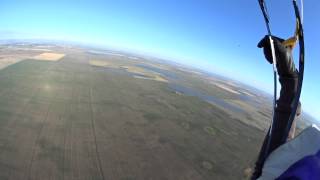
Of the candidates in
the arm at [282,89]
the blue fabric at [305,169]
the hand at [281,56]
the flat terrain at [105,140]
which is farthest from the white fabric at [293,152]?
the flat terrain at [105,140]

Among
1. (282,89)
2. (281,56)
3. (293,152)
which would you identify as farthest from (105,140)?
(293,152)

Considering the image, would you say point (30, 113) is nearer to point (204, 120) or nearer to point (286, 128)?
point (204, 120)

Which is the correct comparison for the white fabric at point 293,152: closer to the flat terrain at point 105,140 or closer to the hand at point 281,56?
the hand at point 281,56

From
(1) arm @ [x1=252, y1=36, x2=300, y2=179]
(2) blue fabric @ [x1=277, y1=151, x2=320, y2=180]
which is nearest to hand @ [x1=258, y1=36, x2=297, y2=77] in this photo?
(1) arm @ [x1=252, y1=36, x2=300, y2=179]

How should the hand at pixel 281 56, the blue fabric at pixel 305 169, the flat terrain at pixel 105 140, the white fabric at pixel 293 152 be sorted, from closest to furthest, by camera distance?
the blue fabric at pixel 305 169, the white fabric at pixel 293 152, the hand at pixel 281 56, the flat terrain at pixel 105 140

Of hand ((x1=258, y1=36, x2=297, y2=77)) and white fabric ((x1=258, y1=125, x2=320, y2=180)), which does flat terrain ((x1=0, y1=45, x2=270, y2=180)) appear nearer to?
hand ((x1=258, y1=36, x2=297, y2=77))

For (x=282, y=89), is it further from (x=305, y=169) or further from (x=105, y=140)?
(x=105, y=140)

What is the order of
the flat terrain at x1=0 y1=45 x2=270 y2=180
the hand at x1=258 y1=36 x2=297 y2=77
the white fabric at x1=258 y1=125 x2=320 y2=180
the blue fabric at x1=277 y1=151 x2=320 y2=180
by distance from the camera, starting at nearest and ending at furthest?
the blue fabric at x1=277 y1=151 x2=320 y2=180, the white fabric at x1=258 y1=125 x2=320 y2=180, the hand at x1=258 y1=36 x2=297 y2=77, the flat terrain at x1=0 y1=45 x2=270 y2=180
